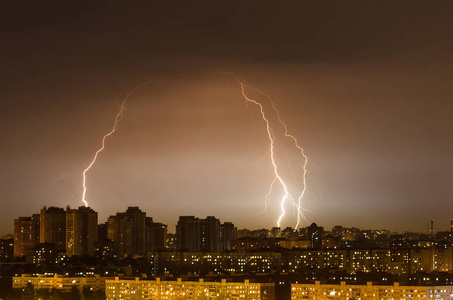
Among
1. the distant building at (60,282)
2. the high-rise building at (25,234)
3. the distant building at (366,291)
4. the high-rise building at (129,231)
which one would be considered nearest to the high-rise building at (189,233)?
the high-rise building at (129,231)

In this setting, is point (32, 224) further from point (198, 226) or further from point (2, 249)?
point (198, 226)

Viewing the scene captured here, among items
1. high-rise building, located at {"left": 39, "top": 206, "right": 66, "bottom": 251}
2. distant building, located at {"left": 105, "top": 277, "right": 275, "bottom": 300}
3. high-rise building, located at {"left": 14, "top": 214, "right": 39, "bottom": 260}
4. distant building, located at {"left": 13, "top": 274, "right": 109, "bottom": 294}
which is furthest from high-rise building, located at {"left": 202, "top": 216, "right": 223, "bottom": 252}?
distant building, located at {"left": 105, "top": 277, "right": 275, "bottom": 300}

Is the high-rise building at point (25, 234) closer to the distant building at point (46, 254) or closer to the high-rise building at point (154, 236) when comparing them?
the distant building at point (46, 254)

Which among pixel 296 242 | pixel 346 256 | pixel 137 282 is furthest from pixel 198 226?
pixel 137 282

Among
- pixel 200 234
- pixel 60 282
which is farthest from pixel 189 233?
pixel 60 282

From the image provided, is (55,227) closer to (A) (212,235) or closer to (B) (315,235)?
(A) (212,235)

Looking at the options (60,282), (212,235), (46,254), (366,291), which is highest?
(212,235)

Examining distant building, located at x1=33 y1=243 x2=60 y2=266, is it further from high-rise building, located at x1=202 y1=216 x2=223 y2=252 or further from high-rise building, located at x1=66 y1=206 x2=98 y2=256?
high-rise building, located at x1=202 y1=216 x2=223 y2=252
